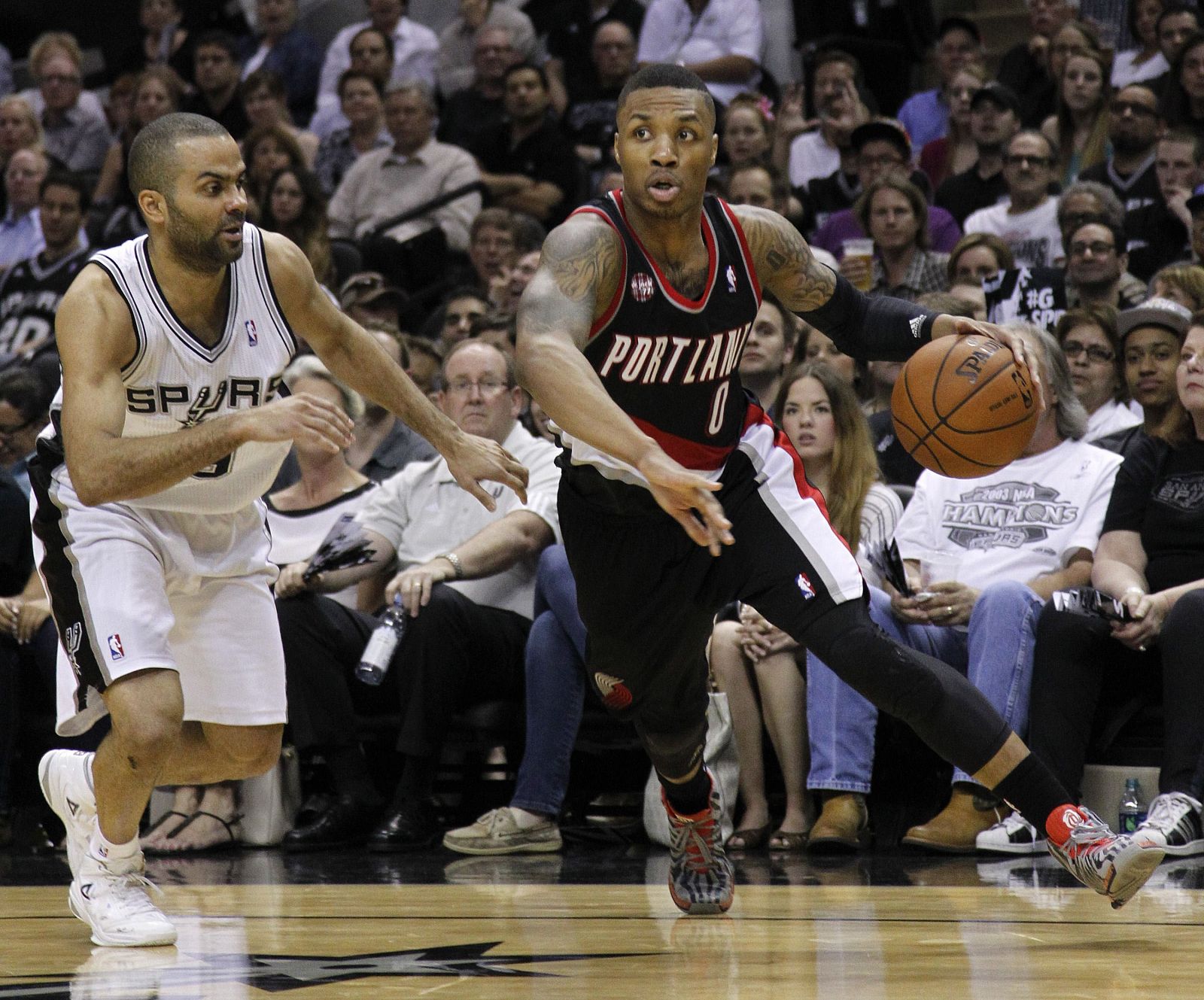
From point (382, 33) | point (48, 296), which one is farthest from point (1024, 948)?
point (382, 33)

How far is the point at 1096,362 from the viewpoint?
21.1 feet

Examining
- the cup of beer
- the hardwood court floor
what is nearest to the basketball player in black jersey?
the hardwood court floor

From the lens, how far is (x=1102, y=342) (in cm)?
641

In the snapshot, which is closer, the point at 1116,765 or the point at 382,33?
the point at 1116,765

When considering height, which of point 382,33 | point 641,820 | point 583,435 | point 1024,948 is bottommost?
point 641,820

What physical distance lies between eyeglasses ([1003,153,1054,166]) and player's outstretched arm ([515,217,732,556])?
5.14 m

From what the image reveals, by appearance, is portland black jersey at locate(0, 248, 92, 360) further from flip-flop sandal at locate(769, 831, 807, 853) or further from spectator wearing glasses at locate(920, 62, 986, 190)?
flip-flop sandal at locate(769, 831, 807, 853)

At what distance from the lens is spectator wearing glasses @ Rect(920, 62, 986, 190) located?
950 centimetres

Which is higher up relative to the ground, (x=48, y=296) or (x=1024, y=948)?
(x=48, y=296)

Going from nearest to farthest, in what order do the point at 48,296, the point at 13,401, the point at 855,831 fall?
1. the point at 855,831
2. the point at 13,401
3. the point at 48,296

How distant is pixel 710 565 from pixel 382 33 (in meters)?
8.60

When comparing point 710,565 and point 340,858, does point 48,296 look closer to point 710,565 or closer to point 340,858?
point 340,858

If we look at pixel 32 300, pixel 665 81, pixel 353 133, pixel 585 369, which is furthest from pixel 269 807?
pixel 353 133

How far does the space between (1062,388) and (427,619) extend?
2395 mm
